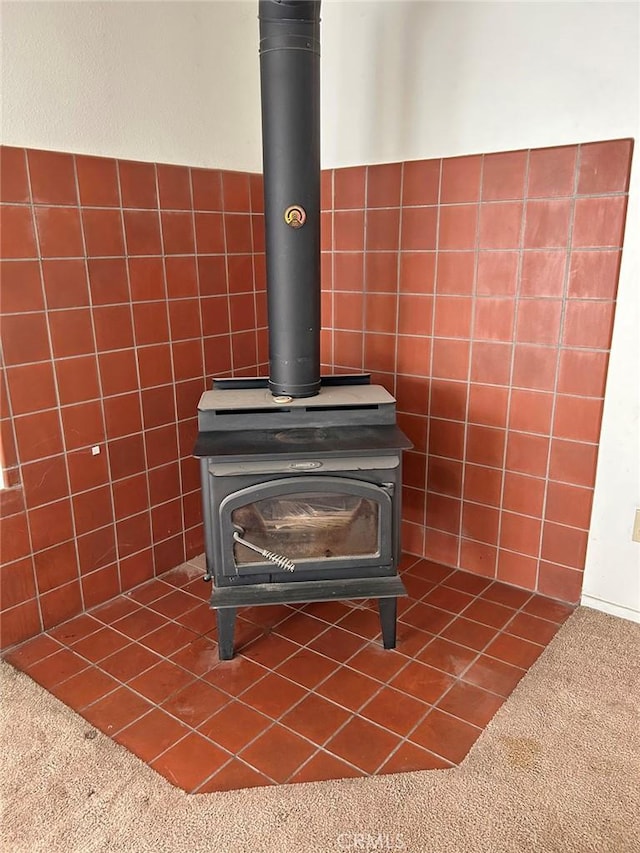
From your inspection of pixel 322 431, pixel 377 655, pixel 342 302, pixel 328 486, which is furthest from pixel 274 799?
pixel 342 302

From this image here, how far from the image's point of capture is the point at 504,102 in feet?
6.55

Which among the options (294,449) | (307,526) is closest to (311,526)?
(307,526)

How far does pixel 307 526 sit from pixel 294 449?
9.8 inches

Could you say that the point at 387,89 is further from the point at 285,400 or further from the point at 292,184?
the point at 285,400

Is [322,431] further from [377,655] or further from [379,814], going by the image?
[379,814]

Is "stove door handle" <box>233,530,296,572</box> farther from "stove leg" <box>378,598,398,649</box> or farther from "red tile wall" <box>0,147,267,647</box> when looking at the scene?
"red tile wall" <box>0,147,267,647</box>

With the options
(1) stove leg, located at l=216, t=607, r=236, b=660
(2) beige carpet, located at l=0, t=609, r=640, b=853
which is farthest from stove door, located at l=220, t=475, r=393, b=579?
(2) beige carpet, located at l=0, t=609, r=640, b=853

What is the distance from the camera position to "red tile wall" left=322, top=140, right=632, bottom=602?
1965 millimetres

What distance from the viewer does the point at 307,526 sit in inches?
72.5

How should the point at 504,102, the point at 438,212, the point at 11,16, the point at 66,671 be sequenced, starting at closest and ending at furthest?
the point at 11,16 < the point at 66,671 < the point at 504,102 < the point at 438,212

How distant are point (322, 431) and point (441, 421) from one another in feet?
2.11

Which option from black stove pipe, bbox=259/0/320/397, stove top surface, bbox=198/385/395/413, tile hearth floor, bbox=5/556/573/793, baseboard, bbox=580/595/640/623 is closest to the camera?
tile hearth floor, bbox=5/556/573/793

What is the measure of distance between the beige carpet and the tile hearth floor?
0.18 feet

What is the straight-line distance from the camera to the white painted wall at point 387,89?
1.79 metres
